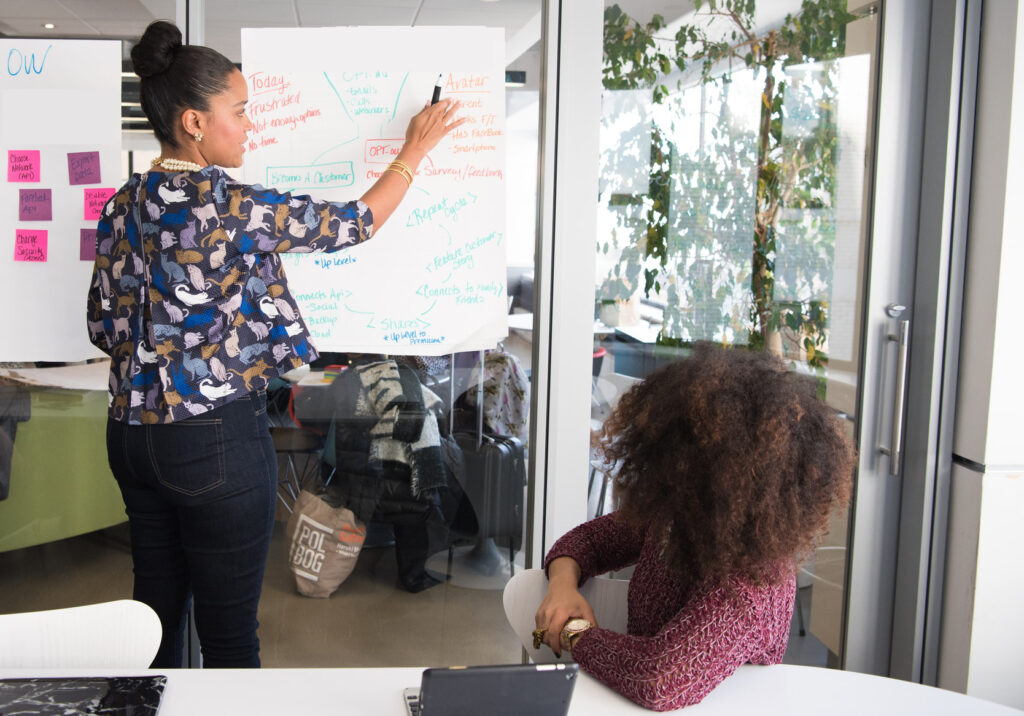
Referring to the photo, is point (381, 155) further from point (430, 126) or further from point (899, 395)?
point (899, 395)

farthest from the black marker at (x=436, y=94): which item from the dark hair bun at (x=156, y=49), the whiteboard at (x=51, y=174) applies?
the whiteboard at (x=51, y=174)

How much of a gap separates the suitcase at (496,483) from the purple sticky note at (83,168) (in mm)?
1210

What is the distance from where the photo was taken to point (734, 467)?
3.83ft

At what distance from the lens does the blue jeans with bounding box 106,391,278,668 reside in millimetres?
1719

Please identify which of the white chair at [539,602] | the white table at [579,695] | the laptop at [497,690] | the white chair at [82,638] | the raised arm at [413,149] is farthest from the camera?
the raised arm at [413,149]

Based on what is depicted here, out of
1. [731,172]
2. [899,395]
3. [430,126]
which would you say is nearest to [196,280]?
[430,126]

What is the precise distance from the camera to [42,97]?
2.26 m

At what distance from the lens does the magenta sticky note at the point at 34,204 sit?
2271mm

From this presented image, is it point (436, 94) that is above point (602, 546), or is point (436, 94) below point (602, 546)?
above

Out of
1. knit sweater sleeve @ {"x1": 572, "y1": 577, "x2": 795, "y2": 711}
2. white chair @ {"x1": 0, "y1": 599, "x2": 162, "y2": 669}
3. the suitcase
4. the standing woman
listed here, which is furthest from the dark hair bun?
knit sweater sleeve @ {"x1": 572, "y1": 577, "x2": 795, "y2": 711}

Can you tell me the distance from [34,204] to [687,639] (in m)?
2.02

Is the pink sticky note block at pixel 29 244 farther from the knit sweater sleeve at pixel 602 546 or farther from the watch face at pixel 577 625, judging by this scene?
the watch face at pixel 577 625

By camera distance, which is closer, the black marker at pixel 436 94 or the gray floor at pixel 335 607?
the black marker at pixel 436 94

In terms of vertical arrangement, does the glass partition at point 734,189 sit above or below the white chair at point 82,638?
above
